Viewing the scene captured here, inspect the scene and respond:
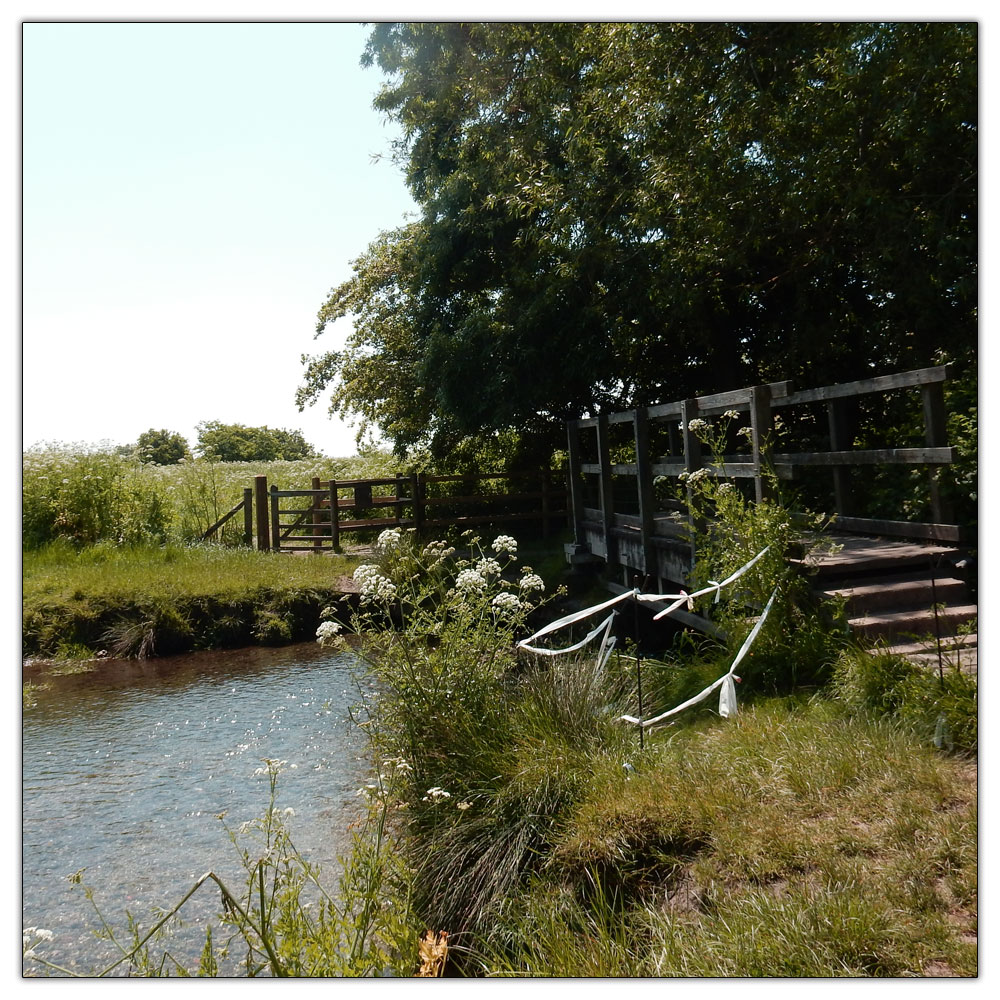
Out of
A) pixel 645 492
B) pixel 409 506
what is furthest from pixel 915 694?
pixel 409 506

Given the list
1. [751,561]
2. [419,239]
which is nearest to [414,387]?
[419,239]

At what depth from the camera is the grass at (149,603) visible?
10.2m

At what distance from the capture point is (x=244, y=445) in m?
16.2

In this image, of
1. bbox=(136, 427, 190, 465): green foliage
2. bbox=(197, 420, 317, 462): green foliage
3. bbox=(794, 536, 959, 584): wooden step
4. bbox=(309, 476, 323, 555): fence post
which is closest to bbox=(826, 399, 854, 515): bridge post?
bbox=(794, 536, 959, 584): wooden step

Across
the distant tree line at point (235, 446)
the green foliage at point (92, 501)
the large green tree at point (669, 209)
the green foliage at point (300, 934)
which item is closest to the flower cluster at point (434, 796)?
the green foliage at point (300, 934)

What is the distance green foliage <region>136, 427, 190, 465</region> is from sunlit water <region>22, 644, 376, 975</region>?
10.4 ft

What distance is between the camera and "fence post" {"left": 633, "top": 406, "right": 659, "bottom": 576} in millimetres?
8383

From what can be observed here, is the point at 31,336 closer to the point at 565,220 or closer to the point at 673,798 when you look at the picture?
the point at 673,798

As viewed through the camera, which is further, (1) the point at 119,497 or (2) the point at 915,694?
(1) the point at 119,497

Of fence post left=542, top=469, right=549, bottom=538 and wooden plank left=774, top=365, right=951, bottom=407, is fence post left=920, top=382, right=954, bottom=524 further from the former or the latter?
fence post left=542, top=469, right=549, bottom=538

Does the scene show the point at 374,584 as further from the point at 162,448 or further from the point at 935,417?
the point at 162,448

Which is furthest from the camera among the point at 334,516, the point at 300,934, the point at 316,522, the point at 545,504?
the point at 316,522

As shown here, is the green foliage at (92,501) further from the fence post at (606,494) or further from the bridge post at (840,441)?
the bridge post at (840,441)

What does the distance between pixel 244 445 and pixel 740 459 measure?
11.6 m
